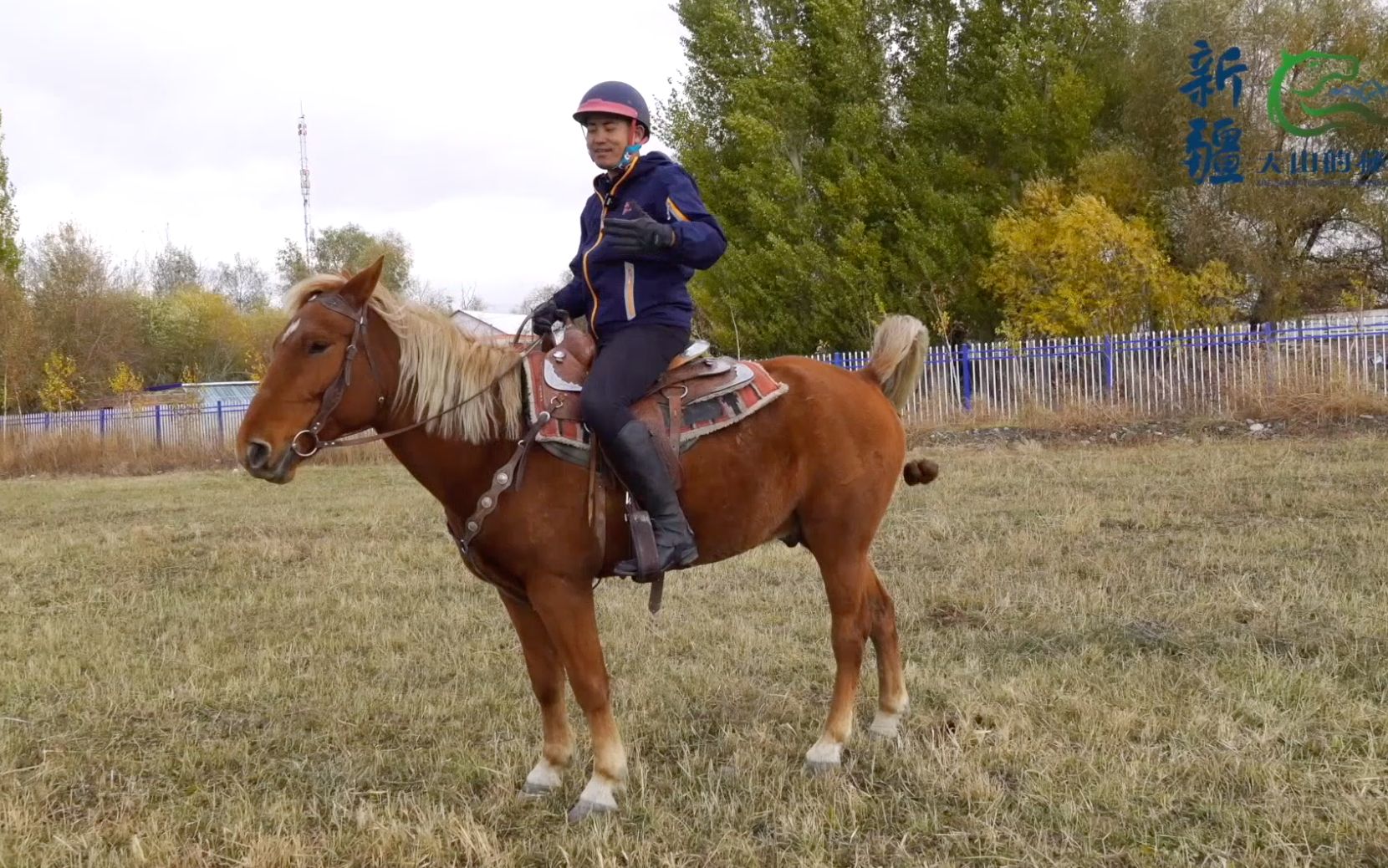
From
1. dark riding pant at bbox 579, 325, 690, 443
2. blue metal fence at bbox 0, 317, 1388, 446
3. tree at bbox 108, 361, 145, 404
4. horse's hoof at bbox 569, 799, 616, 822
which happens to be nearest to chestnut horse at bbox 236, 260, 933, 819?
horse's hoof at bbox 569, 799, 616, 822

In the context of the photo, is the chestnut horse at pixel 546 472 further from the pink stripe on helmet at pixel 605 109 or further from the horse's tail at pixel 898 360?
the pink stripe on helmet at pixel 605 109

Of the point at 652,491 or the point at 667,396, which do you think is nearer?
the point at 652,491

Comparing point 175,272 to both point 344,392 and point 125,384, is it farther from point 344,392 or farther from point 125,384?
point 344,392

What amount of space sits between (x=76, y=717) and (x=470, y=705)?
220 centimetres

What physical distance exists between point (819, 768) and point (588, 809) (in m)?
1.08

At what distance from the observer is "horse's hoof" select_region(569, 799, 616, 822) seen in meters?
3.89

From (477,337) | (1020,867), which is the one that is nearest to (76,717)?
(477,337)

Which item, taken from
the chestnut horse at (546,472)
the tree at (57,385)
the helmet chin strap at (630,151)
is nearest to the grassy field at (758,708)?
the chestnut horse at (546,472)

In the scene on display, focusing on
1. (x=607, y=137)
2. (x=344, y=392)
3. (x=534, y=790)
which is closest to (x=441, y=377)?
(x=344, y=392)

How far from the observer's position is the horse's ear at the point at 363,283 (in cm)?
383

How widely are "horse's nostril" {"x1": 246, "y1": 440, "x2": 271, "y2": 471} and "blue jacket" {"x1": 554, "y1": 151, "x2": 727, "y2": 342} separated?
1.51 meters

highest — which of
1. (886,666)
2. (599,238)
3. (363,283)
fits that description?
(599,238)

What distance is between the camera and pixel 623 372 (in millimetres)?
4012

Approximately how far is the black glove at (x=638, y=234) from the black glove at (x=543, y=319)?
62 centimetres
